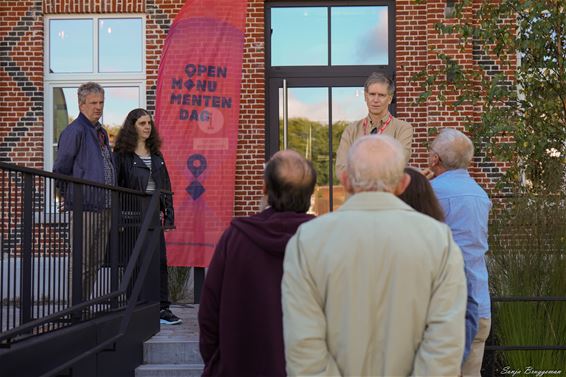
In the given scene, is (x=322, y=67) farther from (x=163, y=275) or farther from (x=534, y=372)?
(x=534, y=372)

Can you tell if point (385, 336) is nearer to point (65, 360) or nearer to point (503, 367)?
point (65, 360)

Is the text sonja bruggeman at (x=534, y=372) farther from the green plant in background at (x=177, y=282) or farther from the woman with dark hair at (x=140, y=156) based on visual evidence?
the green plant in background at (x=177, y=282)

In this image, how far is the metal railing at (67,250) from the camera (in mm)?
4812

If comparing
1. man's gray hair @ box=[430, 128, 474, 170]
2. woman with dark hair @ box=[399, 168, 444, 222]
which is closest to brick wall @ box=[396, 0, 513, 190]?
man's gray hair @ box=[430, 128, 474, 170]

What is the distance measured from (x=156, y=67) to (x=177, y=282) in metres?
3.36

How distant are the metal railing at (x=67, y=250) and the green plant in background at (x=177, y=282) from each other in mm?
2493

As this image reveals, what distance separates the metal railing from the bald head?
194cm

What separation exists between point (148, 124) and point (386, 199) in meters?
4.87

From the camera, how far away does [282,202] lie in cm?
329

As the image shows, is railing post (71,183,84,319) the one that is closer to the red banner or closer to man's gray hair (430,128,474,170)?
man's gray hair (430,128,474,170)

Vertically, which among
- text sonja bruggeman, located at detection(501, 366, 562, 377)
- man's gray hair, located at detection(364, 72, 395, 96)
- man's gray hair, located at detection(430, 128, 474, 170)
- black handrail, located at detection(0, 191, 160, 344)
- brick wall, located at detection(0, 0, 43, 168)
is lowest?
text sonja bruggeman, located at detection(501, 366, 562, 377)

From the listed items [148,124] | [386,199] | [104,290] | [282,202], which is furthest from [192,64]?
[386,199]

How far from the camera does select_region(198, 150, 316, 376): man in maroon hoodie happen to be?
3.25 m

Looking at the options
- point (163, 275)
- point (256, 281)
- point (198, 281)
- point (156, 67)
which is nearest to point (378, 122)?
point (256, 281)
